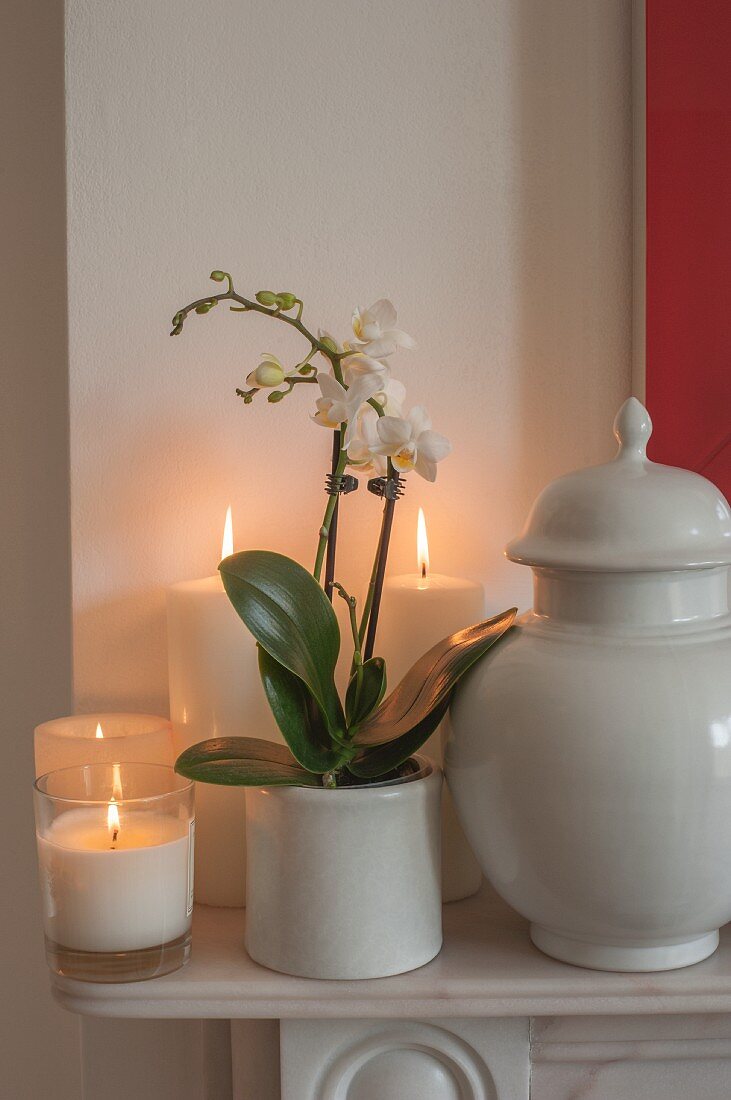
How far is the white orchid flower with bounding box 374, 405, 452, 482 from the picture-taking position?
1.85 feet

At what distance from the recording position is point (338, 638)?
560 mm

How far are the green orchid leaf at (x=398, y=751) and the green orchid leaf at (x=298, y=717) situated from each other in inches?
0.7

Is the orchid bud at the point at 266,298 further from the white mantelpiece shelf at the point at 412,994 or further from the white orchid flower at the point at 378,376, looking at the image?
the white mantelpiece shelf at the point at 412,994

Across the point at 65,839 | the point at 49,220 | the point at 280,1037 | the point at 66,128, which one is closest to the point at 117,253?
the point at 66,128

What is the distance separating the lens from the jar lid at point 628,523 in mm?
504

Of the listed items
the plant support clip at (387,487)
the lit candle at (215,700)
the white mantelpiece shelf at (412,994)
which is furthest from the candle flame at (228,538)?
the white mantelpiece shelf at (412,994)

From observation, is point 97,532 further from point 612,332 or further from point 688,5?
point 688,5

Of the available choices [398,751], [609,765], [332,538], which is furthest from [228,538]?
[609,765]

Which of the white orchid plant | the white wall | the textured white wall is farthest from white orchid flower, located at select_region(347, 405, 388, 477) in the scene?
the white wall

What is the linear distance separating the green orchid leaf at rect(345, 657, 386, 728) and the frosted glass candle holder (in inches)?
4.8

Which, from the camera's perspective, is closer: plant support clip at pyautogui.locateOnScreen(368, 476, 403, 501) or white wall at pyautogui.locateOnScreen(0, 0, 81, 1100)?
Result: plant support clip at pyautogui.locateOnScreen(368, 476, 403, 501)

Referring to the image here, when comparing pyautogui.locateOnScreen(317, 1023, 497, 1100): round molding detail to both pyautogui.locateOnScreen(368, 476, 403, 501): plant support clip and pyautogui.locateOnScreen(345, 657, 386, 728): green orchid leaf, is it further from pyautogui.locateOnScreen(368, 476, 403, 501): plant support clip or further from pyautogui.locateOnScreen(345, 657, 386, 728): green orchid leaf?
pyautogui.locateOnScreen(368, 476, 403, 501): plant support clip

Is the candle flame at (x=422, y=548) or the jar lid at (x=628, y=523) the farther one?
the candle flame at (x=422, y=548)

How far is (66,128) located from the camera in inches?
26.3
